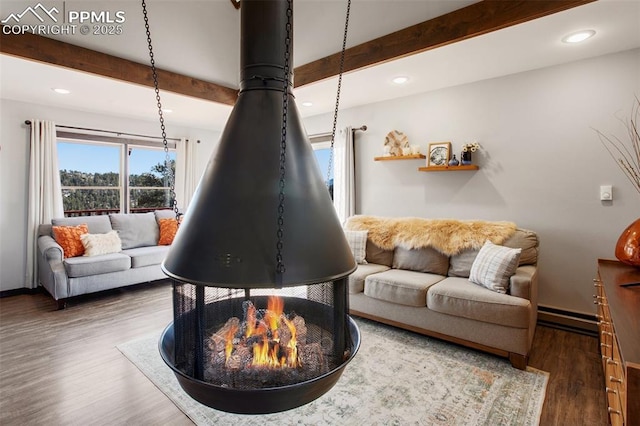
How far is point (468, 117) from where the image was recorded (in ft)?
11.7

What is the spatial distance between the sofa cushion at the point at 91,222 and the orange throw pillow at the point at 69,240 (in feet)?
0.55

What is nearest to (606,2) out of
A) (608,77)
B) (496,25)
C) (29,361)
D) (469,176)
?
(496,25)

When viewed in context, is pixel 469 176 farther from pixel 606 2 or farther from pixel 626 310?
pixel 626 310

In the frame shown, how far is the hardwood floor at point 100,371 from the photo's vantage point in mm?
1860

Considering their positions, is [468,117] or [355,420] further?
[468,117]

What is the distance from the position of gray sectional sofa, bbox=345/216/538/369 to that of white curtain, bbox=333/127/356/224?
0.70 m

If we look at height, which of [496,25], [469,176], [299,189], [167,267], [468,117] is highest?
[496,25]

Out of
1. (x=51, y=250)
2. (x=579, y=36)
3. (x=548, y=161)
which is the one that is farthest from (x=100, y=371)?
(x=579, y=36)

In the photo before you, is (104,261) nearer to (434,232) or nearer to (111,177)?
(111,177)

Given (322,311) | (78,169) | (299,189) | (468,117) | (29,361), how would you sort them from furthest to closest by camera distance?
(78,169), (468,117), (29,361), (322,311), (299,189)

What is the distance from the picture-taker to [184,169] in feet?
18.4

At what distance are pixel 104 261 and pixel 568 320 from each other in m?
4.83

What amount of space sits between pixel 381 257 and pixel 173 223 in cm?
316

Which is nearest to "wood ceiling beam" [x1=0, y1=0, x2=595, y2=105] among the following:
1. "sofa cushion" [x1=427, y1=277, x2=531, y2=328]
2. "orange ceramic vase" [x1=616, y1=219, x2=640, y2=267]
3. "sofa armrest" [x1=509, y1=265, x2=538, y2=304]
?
"orange ceramic vase" [x1=616, y1=219, x2=640, y2=267]
